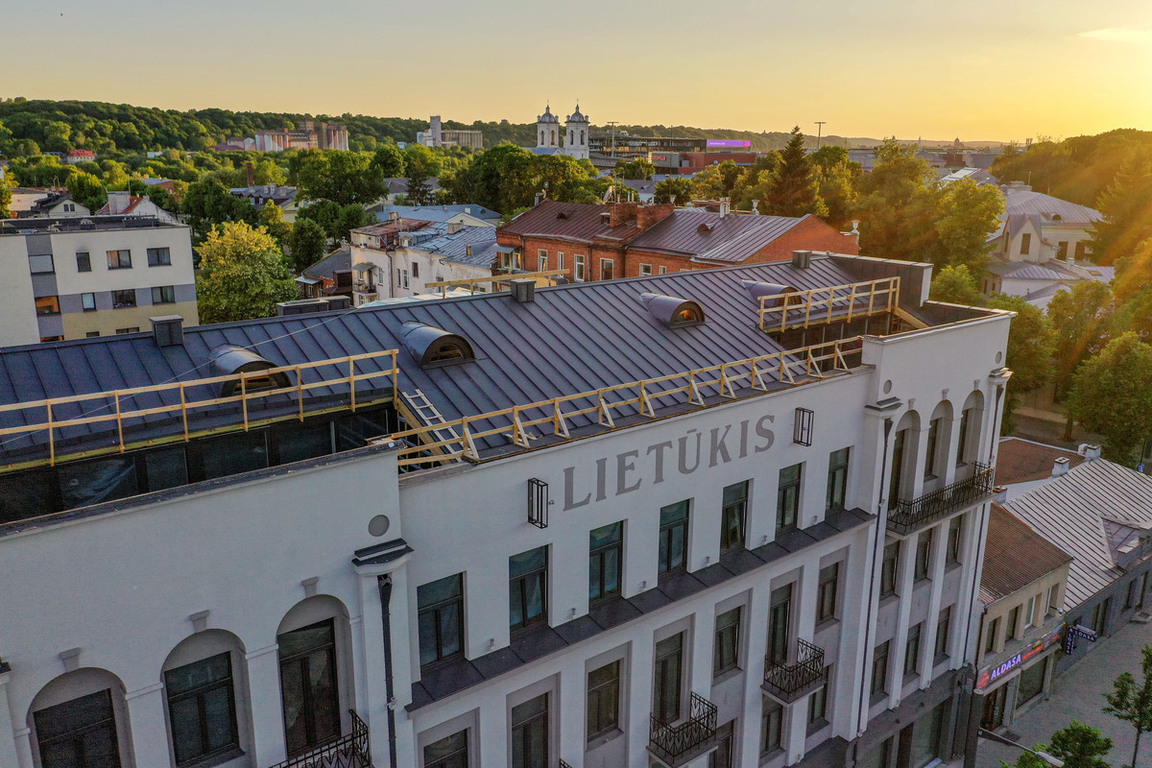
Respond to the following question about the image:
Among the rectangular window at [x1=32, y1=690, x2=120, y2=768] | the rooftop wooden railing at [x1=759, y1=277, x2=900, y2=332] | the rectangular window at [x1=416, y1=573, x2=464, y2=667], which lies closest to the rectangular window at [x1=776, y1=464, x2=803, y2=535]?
the rooftop wooden railing at [x1=759, y1=277, x2=900, y2=332]

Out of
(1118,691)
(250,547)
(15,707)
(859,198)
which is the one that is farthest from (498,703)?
(859,198)

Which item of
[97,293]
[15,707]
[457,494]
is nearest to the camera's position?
[15,707]

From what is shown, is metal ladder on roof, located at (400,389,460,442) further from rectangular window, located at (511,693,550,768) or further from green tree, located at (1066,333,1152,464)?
green tree, located at (1066,333,1152,464)

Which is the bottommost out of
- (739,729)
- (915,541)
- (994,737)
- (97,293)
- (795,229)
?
(994,737)

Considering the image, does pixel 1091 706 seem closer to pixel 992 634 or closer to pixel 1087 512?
pixel 992 634

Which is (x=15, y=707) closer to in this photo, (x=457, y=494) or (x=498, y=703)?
(x=457, y=494)

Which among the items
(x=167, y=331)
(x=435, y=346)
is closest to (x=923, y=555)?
(x=435, y=346)
